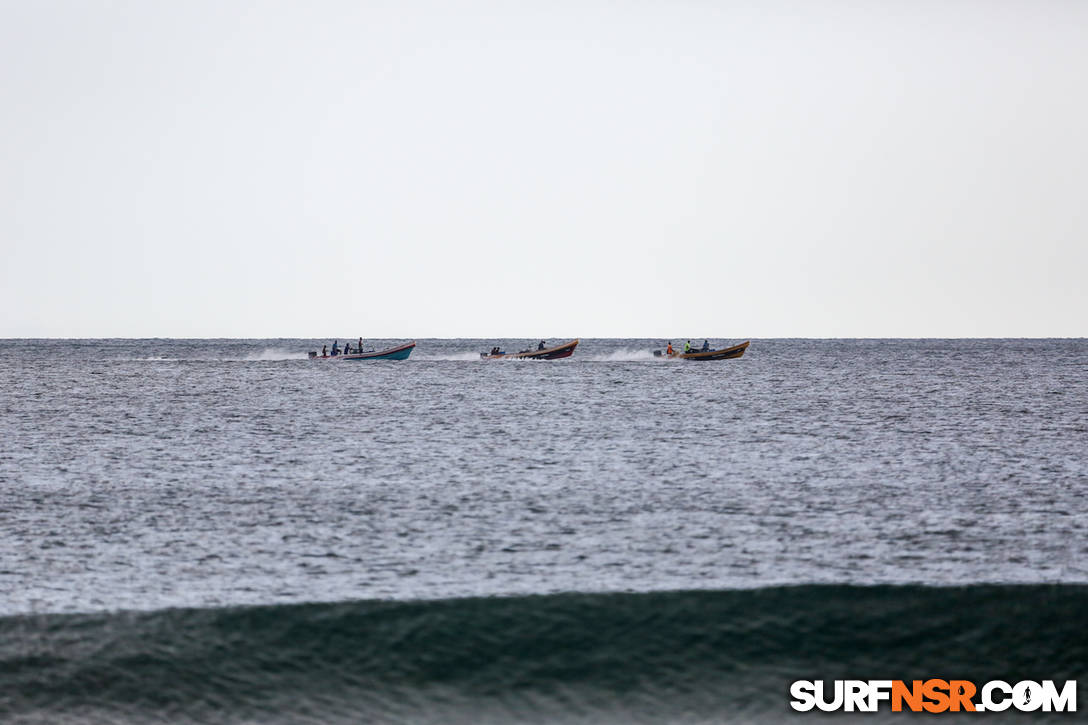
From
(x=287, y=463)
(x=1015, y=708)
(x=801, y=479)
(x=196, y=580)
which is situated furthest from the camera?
(x=287, y=463)

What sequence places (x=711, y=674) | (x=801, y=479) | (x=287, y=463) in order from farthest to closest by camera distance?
(x=287, y=463) < (x=801, y=479) < (x=711, y=674)

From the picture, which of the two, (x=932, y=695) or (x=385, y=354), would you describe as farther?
(x=385, y=354)

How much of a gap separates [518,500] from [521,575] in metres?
9.64

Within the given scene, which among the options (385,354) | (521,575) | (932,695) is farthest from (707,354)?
(932,695)

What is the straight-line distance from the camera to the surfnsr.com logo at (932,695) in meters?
12.0

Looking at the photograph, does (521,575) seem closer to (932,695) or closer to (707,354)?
(932,695)

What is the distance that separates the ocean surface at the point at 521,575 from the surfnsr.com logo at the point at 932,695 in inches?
8.9

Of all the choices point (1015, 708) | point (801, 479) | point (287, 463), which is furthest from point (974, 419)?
point (1015, 708)

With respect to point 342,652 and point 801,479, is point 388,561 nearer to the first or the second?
point 342,652

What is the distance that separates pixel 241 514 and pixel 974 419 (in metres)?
42.7

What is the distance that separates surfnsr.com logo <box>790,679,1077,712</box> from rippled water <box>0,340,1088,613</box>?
14.5 ft

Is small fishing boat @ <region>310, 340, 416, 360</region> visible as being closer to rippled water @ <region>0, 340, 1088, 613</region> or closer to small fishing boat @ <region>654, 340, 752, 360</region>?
small fishing boat @ <region>654, 340, 752, 360</region>

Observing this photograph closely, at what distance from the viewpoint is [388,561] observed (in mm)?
19531

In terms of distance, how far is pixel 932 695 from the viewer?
12352 millimetres
